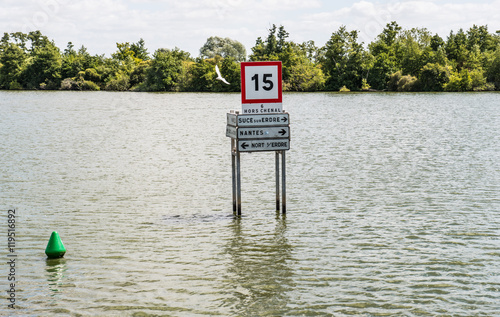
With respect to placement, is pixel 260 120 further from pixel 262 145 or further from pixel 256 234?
pixel 256 234

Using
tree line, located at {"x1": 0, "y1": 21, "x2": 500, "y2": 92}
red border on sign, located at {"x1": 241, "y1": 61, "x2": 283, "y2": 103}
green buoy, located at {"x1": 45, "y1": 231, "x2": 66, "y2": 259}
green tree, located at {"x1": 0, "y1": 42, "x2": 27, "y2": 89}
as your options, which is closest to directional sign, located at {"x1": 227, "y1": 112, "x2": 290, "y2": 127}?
red border on sign, located at {"x1": 241, "y1": 61, "x2": 283, "y2": 103}

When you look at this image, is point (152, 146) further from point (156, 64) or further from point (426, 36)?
point (426, 36)

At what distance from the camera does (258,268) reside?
10.8 metres

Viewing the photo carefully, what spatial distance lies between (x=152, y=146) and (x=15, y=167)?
9.41m

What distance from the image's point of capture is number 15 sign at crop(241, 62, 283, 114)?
14031mm

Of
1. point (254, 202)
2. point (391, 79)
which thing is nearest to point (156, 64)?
point (391, 79)

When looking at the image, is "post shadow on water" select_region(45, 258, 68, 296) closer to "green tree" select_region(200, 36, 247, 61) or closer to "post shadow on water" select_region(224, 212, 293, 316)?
"post shadow on water" select_region(224, 212, 293, 316)

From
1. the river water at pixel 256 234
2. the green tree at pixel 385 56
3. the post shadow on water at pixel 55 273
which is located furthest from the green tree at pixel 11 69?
the post shadow on water at pixel 55 273

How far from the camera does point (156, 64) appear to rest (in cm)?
13962

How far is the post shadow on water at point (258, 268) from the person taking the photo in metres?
9.12

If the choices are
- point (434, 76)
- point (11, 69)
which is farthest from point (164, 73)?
point (434, 76)

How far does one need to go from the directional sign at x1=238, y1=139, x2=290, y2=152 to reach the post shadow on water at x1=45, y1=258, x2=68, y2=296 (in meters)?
5.06

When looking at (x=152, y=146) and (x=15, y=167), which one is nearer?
(x=15, y=167)

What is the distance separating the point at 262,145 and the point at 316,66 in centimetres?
12457
